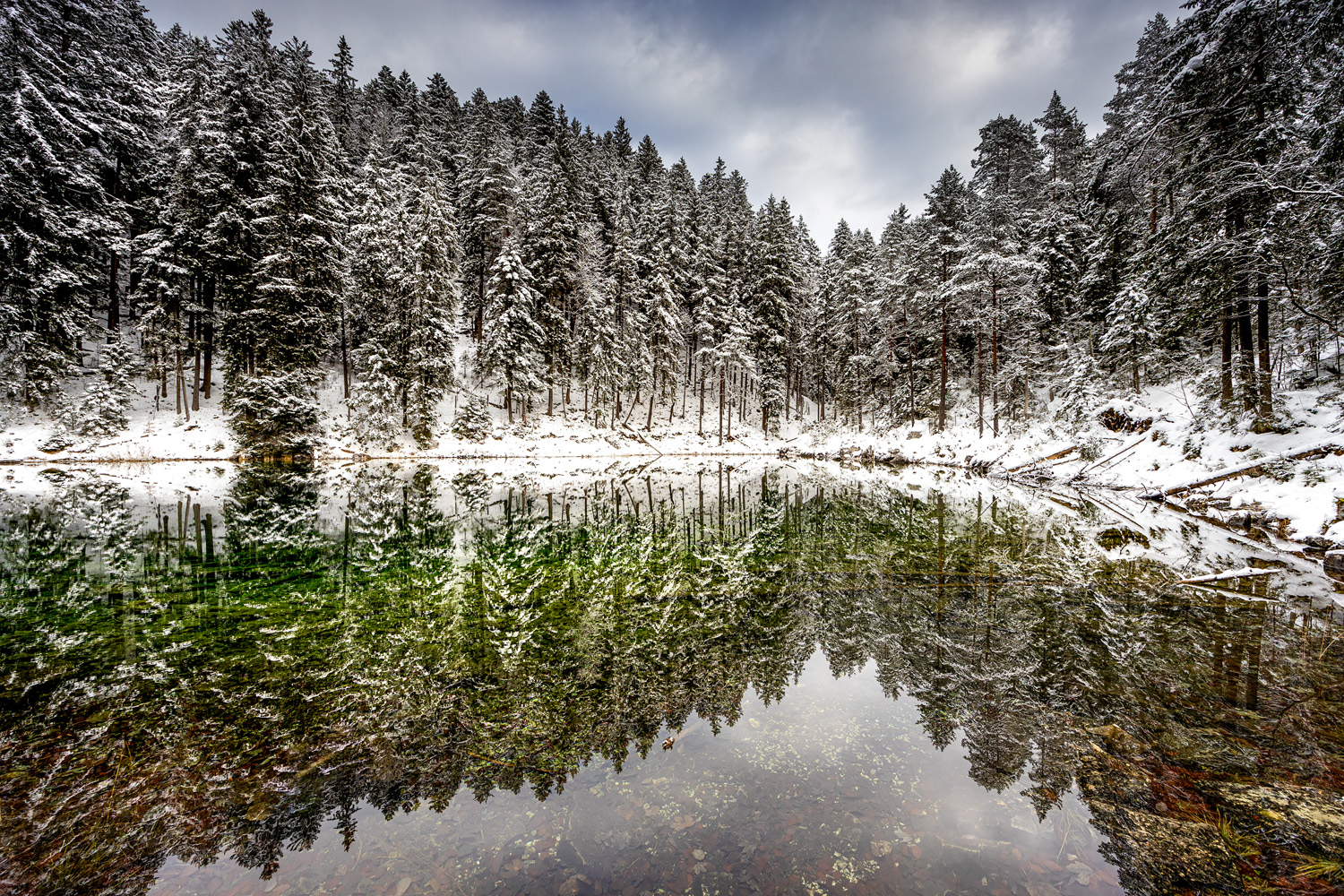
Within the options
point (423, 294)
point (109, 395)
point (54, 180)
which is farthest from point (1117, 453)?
point (54, 180)

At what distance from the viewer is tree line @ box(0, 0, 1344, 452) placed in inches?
642

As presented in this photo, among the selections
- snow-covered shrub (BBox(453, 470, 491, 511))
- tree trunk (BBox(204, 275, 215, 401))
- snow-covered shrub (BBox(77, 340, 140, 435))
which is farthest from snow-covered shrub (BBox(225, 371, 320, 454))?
snow-covered shrub (BBox(453, 470, 491, 511))

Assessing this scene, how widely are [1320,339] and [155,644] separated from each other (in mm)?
32762

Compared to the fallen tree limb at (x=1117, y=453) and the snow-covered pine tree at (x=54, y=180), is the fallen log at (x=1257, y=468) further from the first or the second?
the snow-covered pine tree at (x=54, y=180)

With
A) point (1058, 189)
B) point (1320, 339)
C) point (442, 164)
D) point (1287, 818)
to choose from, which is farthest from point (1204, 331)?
point (442, 164)

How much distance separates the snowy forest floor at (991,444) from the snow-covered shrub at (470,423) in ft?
1.86

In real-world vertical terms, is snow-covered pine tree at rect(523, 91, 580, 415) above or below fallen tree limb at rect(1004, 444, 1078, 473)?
above

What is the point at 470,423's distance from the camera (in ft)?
116

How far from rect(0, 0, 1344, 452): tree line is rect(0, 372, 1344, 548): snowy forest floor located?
1.05m

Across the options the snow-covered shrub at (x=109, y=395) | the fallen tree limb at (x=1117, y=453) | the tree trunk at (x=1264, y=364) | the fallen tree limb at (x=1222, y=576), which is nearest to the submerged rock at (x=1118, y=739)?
the fallen tree limb at (x=1222, y=576)

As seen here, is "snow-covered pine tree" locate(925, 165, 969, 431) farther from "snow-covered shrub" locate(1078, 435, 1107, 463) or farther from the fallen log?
the fallen log

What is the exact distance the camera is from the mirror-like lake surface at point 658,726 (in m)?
3.34

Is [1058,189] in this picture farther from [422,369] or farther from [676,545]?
[422,369]

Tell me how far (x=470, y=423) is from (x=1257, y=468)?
37951 mm
